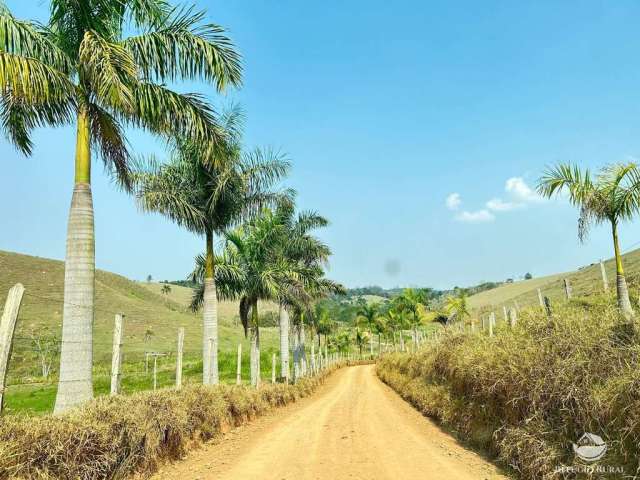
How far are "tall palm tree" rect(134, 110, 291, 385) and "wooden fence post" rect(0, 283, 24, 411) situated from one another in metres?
9.09

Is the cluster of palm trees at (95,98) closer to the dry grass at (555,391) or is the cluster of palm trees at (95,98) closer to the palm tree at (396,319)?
the dry grass at (555,391)

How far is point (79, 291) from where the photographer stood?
8688 millimetres

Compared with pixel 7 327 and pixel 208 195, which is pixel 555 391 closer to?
pixel 7 327

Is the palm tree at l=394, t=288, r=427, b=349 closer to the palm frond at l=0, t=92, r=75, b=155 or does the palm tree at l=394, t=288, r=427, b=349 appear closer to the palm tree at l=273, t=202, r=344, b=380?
the palm tree at l=273, t=202, r=344, b=380

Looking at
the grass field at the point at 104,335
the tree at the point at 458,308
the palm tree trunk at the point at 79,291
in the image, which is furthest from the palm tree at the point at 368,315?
the palm tree trunk at the point at 79,291

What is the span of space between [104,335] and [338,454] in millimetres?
41361

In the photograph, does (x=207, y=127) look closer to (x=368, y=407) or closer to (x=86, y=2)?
(x=86, y=2)

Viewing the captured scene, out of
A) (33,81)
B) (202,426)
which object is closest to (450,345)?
(202,426)

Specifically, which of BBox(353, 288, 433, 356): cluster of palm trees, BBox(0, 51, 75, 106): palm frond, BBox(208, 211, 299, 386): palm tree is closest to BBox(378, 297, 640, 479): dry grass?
BBox(0, 51, 75, 106): palm frond

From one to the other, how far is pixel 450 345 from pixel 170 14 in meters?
11.6

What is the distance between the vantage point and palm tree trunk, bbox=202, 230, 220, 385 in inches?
581

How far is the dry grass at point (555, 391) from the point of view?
531 centimetres

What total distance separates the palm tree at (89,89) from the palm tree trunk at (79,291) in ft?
0.06

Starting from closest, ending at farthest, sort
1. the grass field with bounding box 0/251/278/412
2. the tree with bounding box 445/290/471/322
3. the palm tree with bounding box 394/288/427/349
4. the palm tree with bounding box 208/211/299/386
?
the palm tree with bounding box 208/211/299/386 < the grass field with bounding box 0/251/278/412 < the tree with bounding box 445/290/471/322 < the palm tree with bounding box 394/288/427/349
